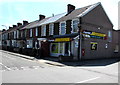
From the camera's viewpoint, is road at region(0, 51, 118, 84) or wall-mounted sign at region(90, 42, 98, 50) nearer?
road at region(0, 51, 118, 84)

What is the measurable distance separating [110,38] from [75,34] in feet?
29.5

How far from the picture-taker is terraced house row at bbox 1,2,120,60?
59.8 feet

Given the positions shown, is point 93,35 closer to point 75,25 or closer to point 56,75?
point 75,25

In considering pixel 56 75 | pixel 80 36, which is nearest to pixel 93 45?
pixel 80 36

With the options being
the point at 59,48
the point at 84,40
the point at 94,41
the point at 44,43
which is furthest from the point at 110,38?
the point at 44,43

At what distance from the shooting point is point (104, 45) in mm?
21938

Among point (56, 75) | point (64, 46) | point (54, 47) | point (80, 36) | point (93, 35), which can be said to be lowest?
point (56, 75)

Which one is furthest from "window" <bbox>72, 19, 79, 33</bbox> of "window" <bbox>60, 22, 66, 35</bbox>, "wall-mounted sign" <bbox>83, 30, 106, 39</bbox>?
"window" <bbox>60, 22, 66, 35</bbox>

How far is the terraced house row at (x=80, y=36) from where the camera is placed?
1823 centimetres

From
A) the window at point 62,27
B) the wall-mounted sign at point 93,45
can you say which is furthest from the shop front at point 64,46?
the wall-mounted sign at point 93,45

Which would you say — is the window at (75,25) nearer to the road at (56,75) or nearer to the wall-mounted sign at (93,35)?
the wall-mounted sign at (93,35)

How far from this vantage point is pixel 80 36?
703 inches

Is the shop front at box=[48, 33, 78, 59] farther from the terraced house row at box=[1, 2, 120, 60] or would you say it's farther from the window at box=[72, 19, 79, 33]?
the window at box=[72, 19, 79, 33]

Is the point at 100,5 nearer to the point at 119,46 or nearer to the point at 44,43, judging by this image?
the point at 119,46
